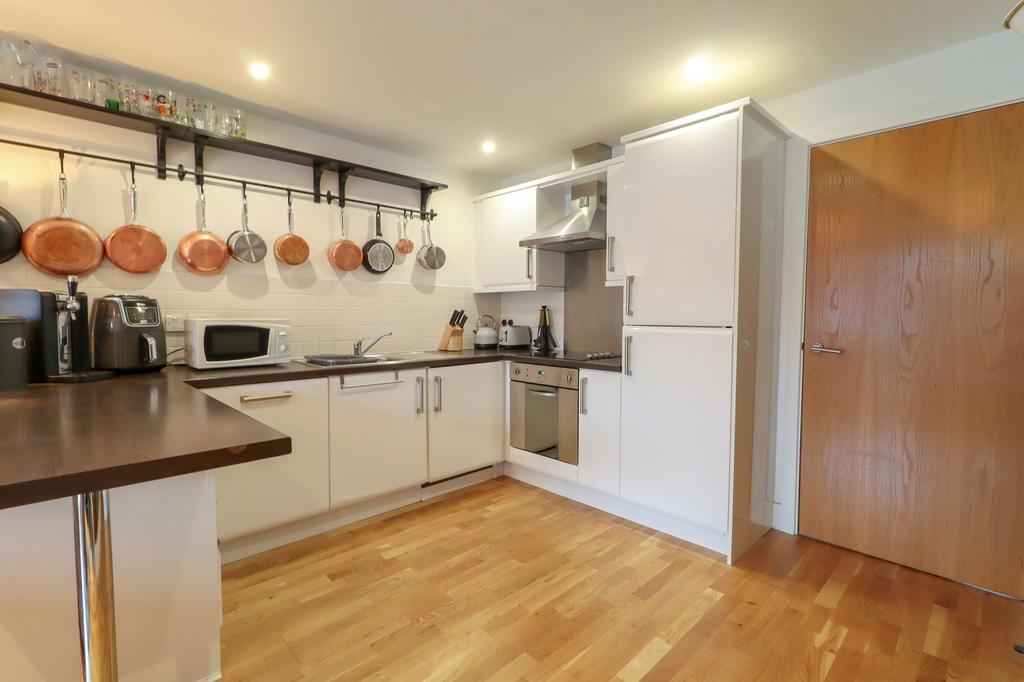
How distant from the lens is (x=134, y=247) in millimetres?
2312

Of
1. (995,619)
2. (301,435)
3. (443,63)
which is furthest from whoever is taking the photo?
(301,435)

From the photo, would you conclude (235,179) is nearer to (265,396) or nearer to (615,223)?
(265,396)

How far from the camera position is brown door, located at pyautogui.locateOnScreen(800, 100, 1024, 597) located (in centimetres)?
195

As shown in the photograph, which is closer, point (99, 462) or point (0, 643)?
point (99, 462)

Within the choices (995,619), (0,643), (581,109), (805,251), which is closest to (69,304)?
(0,643)

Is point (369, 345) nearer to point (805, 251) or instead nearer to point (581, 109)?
point (581, 109)

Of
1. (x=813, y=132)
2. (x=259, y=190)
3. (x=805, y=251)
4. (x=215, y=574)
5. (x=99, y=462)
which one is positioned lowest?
(x=215, y=574)

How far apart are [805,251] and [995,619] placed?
168 centimetres

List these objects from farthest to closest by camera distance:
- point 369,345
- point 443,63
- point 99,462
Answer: point 369,345, point 443,63, point 99,462

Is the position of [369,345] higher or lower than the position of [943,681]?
higher

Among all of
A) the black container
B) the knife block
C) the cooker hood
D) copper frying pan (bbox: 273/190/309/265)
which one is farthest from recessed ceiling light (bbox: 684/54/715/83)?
the black container

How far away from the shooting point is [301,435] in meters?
2.36

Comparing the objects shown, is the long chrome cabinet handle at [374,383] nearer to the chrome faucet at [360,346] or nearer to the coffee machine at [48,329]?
the chrome faucet at [360,346]

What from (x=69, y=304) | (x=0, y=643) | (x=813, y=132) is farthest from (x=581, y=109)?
(x=0, y=643)
